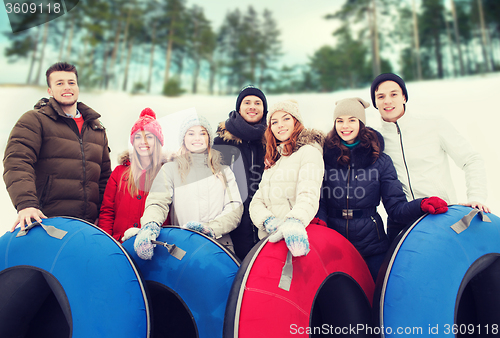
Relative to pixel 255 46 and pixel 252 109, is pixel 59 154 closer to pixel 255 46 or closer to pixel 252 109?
pixel 252 109

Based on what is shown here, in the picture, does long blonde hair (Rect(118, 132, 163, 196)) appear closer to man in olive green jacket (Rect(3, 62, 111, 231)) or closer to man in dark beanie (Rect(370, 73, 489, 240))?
man in olive green jacket (Rect(3, 62, 111, 231))

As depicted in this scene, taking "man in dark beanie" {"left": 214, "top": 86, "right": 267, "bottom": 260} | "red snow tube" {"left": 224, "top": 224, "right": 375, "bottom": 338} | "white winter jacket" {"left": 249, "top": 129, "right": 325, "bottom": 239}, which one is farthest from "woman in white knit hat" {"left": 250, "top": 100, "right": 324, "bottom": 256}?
"man in dark beanie" {"left": 214, "top": 86, "right": 267, "bottom": 260}

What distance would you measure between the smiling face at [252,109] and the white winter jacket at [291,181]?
586mm

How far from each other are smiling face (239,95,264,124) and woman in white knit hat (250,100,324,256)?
0.37m

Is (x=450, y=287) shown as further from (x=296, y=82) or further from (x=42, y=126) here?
(x=296, y=82)

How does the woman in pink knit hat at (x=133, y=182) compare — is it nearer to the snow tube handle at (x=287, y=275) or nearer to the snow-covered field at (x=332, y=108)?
the snow-covered field at (x=332, y=108)

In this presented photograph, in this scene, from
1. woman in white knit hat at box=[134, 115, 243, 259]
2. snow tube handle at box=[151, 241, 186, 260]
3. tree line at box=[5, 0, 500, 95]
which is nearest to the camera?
snow tube handle at box=[151, 241, 186, 260]

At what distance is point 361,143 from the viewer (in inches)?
76.0

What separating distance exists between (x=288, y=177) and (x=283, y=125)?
0.36 m

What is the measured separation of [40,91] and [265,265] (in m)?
10.6

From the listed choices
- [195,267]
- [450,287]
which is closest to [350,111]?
[450,287]

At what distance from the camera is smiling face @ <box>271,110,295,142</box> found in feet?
6.53

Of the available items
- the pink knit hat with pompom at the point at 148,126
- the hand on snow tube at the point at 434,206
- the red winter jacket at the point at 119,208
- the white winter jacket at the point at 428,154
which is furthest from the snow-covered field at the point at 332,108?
the hand on snow tube at the point at 434,206

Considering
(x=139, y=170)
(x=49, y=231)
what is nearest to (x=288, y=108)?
(x=139, y=170)
